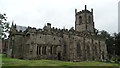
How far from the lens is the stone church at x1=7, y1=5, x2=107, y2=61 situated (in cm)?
3061

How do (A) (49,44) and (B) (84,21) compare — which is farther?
(B) (84,21)

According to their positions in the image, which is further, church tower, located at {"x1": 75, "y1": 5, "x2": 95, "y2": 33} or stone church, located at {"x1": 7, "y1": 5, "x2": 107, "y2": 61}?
church tower, located at {"x1": 75, "y1": 5, "x2": 95, "y2": 33}

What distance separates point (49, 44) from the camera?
33312 mm

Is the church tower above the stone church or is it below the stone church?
above

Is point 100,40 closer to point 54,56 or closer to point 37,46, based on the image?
point 54,56

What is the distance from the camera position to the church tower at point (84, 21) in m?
46.7

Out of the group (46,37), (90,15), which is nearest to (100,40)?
(90,15)

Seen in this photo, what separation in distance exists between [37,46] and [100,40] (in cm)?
2740

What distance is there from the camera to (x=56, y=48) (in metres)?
34.8

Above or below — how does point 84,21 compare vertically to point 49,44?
above

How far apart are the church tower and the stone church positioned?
4609mm

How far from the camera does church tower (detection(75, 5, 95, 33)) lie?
46659 mm

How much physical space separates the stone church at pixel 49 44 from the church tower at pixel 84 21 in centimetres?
461

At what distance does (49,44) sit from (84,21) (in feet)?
62.9
